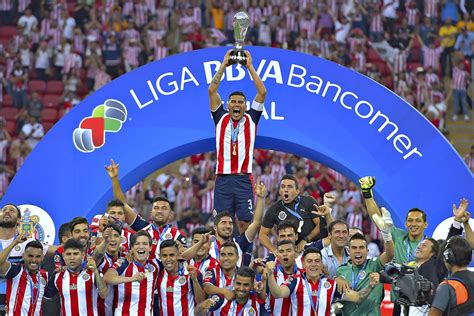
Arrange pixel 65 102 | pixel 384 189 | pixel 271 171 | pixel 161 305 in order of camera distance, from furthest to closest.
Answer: pixel 65 102 < pixel 271 171 < pixel 384 189 < pixel 161 305

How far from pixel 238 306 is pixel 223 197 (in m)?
1.56

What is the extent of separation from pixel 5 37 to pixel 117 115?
10.7 meters

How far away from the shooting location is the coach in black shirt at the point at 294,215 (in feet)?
45.9

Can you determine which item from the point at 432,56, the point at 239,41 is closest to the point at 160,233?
the point at 239,41

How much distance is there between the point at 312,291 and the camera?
12.9m

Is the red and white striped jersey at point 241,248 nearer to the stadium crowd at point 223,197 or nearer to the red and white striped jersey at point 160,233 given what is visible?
the stadium crowd at point 223,197

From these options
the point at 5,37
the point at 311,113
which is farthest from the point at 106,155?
the point at 5,37

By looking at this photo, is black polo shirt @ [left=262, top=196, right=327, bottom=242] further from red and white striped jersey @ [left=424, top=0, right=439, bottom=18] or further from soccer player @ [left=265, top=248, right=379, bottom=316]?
red and white striped jersey @ [left=424, top=0, right=439, bottom=18]

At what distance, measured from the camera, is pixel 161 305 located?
43.2 ft

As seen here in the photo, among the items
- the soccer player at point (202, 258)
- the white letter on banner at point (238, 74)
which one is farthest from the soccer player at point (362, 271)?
the white letter on banner at point (238, 74)

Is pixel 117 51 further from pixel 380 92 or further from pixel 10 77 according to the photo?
pixel 380 92

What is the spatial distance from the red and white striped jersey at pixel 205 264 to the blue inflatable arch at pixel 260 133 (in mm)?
1833

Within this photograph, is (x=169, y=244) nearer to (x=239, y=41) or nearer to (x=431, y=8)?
(x=239, y=41)

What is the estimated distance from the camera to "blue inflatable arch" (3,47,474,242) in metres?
14.9
